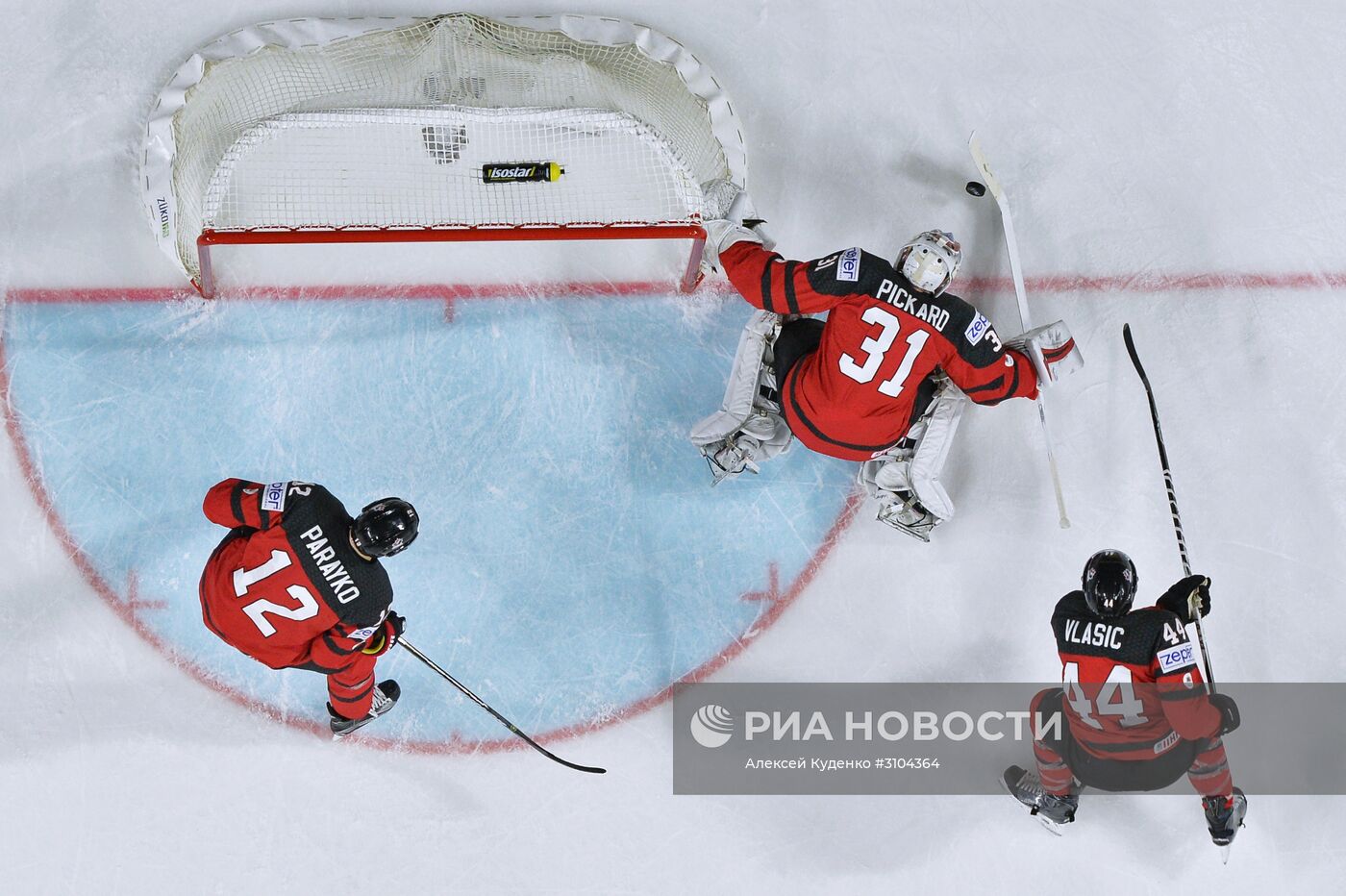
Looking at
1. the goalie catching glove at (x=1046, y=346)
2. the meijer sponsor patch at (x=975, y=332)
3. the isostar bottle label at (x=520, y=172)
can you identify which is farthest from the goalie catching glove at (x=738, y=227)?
the goalie catching glove at (x=1046, y=346)

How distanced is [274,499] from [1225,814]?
139 inches

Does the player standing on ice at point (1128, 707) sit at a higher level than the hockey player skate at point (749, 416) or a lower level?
lower

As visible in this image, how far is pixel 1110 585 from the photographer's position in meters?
3.40

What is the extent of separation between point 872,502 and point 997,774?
118 centimetres

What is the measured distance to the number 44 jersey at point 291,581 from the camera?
337 centimetres

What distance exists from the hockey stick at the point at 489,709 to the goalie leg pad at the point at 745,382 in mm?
1244

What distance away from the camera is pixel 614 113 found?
400 centimetres

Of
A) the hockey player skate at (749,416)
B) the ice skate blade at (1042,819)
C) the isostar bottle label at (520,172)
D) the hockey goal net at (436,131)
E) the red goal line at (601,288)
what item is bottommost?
the ice skate blade at (1042,819)

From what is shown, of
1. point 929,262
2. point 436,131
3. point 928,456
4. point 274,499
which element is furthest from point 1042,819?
point 436,131

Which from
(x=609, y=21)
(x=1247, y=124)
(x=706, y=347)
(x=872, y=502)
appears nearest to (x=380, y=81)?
(x=609, y=21)

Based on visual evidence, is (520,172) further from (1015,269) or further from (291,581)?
(1015,269)

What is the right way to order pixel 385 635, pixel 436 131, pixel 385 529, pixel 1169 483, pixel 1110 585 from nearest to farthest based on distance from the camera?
pixel 385 529 < pixel 1110 585 < pixel 385 635 < pixel 436 131 < pixel 1169 483

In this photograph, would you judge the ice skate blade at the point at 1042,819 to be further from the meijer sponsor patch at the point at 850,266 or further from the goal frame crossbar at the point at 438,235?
the goal frame crossbar at the point at 438,235

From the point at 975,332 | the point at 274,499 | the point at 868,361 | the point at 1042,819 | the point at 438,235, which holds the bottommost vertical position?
the point at 1042,819
